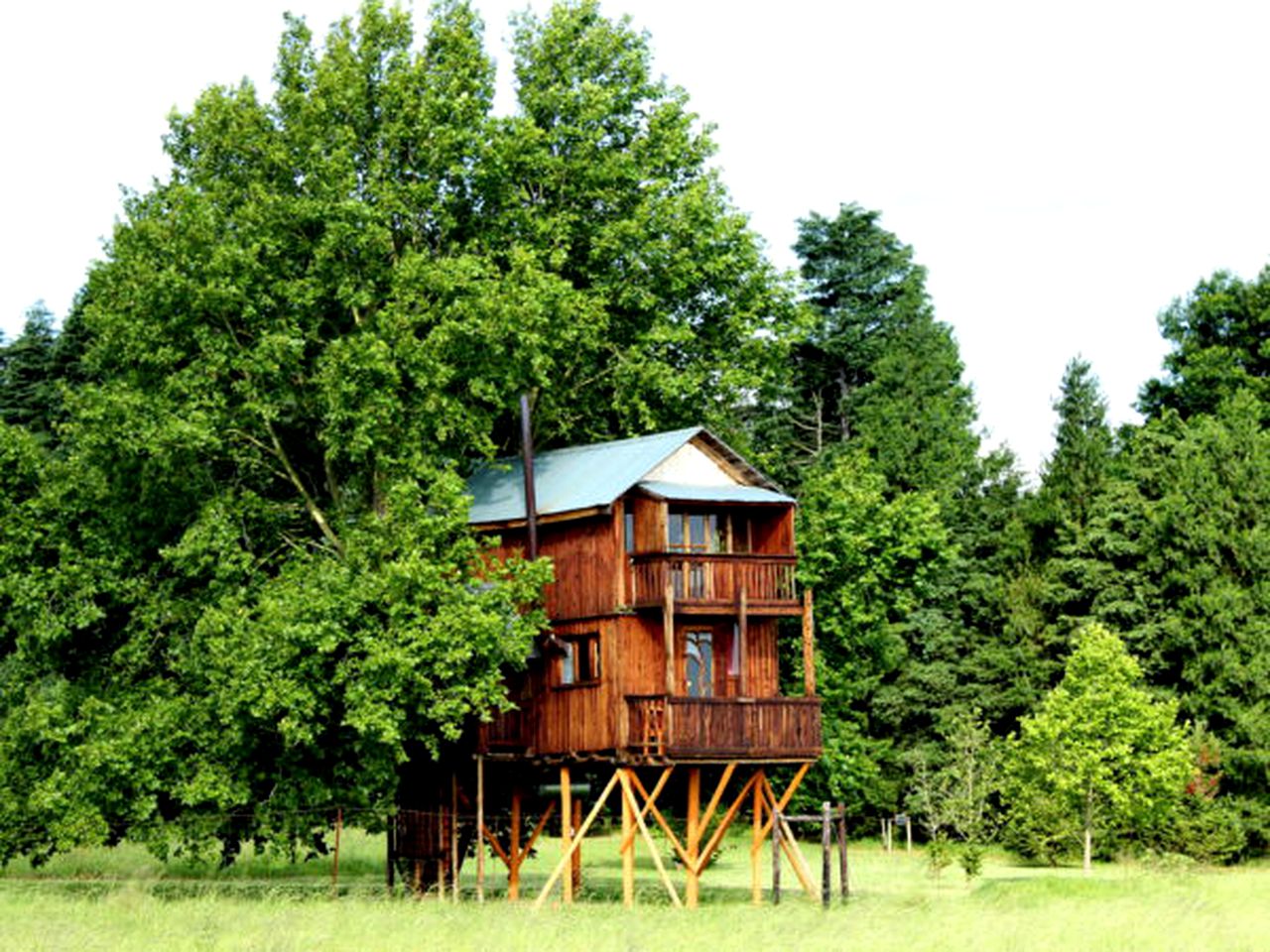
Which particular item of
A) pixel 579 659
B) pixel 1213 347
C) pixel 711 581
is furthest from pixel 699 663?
pixel 1213 347

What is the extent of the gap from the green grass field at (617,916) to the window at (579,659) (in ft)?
16.2

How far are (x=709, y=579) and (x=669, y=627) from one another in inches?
71.4

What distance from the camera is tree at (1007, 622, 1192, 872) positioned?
5488 cm

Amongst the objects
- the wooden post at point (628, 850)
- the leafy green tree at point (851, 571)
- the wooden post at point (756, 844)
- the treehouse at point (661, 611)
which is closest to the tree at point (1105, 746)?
the leafy green tree at point (851, 571)

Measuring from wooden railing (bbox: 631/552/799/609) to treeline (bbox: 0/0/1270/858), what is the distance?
9.14 ft

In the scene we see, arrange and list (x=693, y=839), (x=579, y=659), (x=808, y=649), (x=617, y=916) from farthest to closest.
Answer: (x=808, y=649), (x=579, y=659), (x=693, y=839), (x=617, y=916)

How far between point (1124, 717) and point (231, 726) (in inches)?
1138

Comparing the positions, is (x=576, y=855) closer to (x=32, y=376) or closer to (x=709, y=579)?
(x=709, y=579)

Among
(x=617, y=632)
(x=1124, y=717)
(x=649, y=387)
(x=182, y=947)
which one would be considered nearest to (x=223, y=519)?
(x=617, y=632)

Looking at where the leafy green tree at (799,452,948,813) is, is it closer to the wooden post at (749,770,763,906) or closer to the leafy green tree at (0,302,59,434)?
the wooden post at (749,770,763,906)

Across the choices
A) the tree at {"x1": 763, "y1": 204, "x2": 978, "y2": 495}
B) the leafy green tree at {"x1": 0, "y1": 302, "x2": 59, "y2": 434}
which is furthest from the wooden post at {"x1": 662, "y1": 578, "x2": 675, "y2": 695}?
the leafy green tree at {"x1": 0, "y1": 302, "x2": 59, "y2": 434}

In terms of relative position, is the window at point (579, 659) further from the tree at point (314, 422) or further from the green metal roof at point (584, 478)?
the green metal roof at point (584, 478)

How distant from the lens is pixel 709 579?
39750 millimetres

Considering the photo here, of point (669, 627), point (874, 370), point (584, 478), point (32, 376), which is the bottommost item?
point (669, 627)
